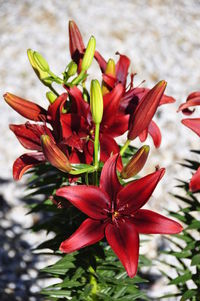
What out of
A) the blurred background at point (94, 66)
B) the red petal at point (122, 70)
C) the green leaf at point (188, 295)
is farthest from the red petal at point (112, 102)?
the blurred background at point (94, 66)

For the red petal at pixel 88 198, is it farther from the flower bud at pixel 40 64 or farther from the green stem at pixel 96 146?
the flower bud at pixel 40 64

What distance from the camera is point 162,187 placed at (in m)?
2.45

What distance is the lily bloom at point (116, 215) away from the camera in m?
0.85

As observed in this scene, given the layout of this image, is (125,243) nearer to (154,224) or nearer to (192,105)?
(154,224)

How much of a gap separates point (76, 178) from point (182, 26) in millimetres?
2408

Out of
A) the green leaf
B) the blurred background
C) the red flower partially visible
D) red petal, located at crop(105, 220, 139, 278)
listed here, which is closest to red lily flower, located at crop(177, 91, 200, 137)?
the red flower partially visible

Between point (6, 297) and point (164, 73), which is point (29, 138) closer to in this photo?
point (6, 297)

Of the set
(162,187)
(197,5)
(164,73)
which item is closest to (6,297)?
(162,187)

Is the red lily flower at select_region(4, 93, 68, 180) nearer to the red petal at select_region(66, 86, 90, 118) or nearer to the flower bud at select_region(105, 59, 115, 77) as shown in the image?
the red petal at select_region(66, 86, 90, 118)

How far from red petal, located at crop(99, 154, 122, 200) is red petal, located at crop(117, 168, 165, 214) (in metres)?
0.01

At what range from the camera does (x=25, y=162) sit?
980mm

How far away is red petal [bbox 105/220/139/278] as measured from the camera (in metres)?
0.84

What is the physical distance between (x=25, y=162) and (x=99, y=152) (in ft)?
0.51

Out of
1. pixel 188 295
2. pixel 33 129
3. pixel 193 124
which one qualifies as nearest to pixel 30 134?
pixel 33 129
